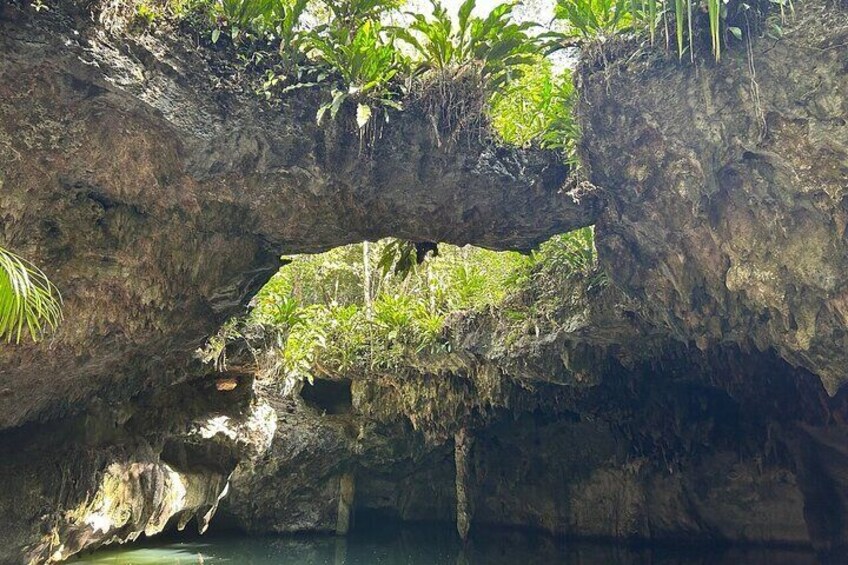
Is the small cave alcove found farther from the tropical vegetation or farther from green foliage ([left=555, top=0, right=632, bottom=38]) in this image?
green foliage ([left=555, top=0, right=632, bottom=38])

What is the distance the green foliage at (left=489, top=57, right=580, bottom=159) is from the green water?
798 cm

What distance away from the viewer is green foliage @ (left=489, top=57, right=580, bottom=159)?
6.71 meters

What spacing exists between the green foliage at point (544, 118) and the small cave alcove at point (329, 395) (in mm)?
9745

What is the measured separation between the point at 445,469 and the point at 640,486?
5.61 meters

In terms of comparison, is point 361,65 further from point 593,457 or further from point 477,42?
point 593,457

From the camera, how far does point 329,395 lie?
16.1 m

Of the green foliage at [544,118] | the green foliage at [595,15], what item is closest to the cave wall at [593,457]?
the green foliage at [544,118]

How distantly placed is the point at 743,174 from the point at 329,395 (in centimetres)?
1237

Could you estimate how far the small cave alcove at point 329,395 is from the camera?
15727mm

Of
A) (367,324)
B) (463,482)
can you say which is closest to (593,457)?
(463,482)

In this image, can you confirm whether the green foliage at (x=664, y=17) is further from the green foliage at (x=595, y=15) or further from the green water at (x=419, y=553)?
the green water at (x=419, y=553)

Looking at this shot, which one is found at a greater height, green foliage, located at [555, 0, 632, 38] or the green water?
green foliage, located at [555, 0, 632, 38]

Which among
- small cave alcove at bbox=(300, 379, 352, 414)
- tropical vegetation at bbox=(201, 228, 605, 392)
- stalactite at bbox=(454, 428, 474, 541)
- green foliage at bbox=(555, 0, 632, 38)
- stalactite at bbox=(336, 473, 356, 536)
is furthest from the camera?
stalactite at bbox=(336, 473, 356, 536)

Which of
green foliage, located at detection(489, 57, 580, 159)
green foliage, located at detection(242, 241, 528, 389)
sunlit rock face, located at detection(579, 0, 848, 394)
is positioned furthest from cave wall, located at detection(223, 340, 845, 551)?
green foliage, located at detection(489, 57, 580, 159)
